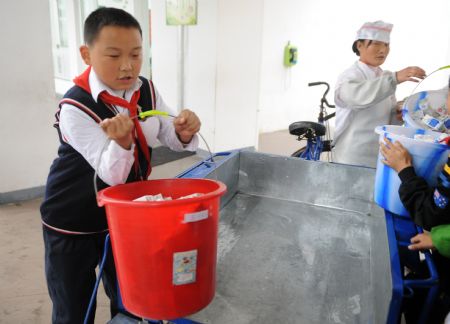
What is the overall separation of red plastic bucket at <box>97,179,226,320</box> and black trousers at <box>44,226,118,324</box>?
39 cm

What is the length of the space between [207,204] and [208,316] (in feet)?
0.96

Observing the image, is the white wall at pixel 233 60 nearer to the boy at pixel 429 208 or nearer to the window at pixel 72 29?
the window at pixel 72 29

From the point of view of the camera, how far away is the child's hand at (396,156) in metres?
1.05

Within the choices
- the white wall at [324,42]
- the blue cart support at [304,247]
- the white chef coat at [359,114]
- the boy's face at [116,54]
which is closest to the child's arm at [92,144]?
the boy's face at [116,54]

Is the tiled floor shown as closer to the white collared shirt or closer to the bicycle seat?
the white collared shirt

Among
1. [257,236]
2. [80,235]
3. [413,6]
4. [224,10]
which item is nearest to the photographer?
[80,235]

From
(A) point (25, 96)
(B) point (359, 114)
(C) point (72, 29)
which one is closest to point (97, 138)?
(B) point (359, 114)

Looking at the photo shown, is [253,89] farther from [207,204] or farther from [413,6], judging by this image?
[207,204]

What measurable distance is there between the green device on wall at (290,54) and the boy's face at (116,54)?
194 inches

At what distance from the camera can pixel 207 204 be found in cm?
75

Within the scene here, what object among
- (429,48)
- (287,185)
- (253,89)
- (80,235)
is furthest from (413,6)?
(80,235)

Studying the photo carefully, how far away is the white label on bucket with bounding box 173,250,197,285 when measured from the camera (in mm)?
752

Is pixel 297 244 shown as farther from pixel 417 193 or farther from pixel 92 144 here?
pixel 92 144

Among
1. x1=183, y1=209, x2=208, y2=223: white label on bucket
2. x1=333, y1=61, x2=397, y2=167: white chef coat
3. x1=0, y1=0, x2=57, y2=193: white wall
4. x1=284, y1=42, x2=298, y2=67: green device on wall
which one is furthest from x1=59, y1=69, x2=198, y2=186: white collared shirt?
x1=284, y1=42, x2=298, y2=67: green device on wall
